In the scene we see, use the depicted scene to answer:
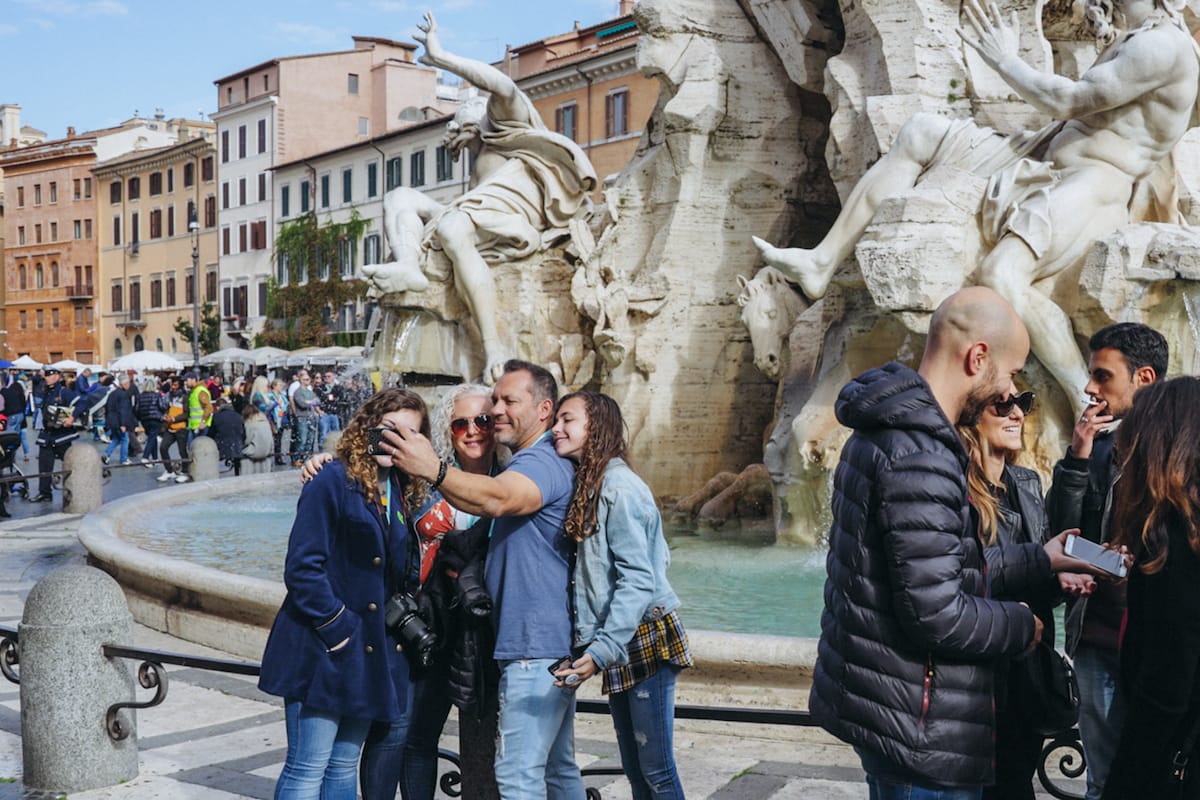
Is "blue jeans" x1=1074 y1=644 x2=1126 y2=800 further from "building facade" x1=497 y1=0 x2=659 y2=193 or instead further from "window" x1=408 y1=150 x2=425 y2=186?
"window" x1=408 y1=150 x2=425 y2=186

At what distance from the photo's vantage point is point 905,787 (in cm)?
257

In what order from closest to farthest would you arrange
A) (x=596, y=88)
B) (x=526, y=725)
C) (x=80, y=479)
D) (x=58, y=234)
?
(x=526, y=725) → (x=80, y=479) → (x=596, y=88) → (x=58, y=234)

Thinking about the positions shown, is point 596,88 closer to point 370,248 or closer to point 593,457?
point 370,248

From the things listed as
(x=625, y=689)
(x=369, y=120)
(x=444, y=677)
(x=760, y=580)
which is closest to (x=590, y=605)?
(x=625, y=689)

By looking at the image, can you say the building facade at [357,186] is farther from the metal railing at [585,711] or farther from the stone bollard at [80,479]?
the metal railing at [585,711]

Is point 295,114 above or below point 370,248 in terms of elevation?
above

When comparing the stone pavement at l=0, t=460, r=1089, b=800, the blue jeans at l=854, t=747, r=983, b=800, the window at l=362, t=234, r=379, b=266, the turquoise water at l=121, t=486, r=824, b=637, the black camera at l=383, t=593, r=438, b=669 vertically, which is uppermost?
the window at l=362, t=234, r=379, b=266

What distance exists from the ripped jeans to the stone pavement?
0.91 metres

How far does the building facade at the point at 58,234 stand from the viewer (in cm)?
7025

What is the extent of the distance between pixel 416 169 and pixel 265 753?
1745 inches

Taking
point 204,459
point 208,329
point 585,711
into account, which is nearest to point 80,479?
point 204,459

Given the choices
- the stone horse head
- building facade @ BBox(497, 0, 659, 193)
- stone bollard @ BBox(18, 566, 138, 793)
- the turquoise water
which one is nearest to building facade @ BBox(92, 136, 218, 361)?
building facade @ BBox(497, 0, 659, 193)

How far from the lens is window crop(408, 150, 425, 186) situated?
4750 cm

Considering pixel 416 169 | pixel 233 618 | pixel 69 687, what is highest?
pixel 416 169
